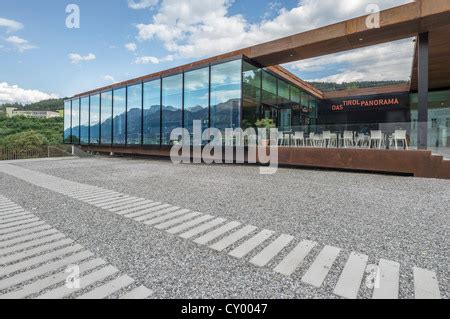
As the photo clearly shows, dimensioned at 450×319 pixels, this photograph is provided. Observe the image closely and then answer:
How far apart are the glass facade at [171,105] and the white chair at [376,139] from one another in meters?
8.92

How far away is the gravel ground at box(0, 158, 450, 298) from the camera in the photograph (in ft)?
7.58

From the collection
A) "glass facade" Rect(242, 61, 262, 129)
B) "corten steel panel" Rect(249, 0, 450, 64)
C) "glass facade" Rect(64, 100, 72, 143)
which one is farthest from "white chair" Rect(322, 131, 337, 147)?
"glass facade" Rect(64, 100, 72, 143)

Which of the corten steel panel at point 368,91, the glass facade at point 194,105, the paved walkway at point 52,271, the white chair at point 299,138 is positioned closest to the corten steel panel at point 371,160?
the white chair at point 299,138

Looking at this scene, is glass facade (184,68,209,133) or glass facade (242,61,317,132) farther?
glass facade (184,68,209,133)

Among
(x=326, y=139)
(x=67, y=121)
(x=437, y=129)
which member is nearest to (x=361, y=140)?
(x=326, y=139)

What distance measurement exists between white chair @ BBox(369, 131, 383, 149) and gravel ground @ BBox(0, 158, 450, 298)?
5.72 feet

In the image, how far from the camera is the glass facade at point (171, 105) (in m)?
14.1

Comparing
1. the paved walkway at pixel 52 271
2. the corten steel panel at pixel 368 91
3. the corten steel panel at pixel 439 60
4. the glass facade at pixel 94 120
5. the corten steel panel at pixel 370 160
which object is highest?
the corten steel panel at pixel 368 91

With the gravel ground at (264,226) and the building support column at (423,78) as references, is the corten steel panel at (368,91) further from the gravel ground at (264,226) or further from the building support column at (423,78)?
the gravel ground at (264,226)

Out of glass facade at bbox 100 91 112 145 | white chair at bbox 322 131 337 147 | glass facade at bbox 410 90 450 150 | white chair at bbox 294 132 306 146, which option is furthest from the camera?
glass facade at bbox 100 91 112 145

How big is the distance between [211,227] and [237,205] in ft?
4.35

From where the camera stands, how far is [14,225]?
3910mm

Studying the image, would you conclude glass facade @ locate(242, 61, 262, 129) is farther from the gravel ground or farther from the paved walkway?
the paved walkway
